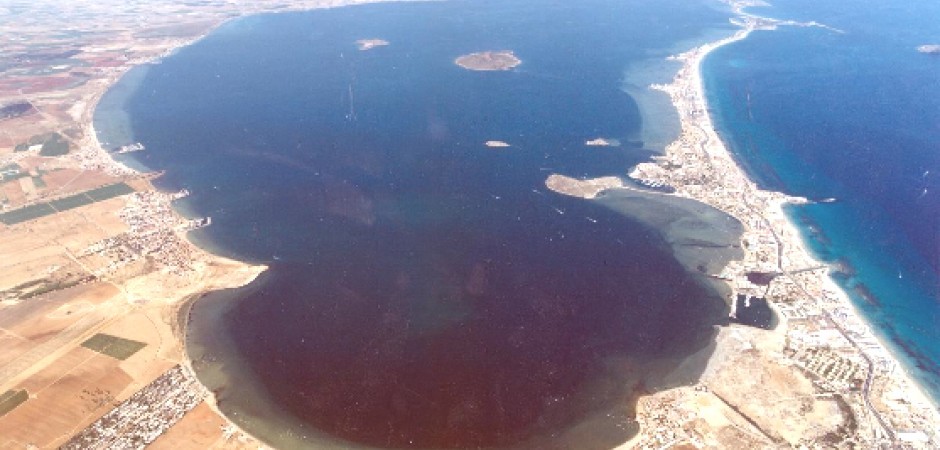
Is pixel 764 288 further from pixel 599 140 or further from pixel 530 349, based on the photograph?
pixel 599 140

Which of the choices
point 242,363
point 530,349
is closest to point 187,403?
point 242,363

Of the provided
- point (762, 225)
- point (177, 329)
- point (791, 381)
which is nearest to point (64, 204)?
point (177, 329)

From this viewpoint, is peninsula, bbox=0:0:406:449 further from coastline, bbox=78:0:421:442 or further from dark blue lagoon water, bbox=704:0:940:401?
dark blue lagoon water, bbox=704:0:940:401

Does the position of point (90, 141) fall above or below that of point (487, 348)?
above

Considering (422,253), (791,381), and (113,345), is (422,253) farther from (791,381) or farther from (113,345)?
(791,381)

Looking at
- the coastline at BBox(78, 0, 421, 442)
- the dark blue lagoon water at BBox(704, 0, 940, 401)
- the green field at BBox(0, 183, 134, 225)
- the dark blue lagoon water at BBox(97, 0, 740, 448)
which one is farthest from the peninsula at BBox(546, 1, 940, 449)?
the green field at BBox(0, 183, 134, 225)

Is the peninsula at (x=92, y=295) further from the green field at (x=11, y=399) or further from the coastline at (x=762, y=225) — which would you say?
the coastline at (x=762, y=225)
